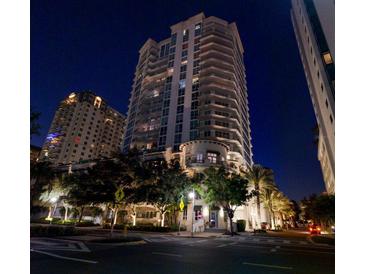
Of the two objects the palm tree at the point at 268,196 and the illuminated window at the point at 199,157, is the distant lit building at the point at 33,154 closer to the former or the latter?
the illuminated window at the point at 199,157

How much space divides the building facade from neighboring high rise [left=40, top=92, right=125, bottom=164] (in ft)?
141

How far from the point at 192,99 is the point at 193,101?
0.80 metres

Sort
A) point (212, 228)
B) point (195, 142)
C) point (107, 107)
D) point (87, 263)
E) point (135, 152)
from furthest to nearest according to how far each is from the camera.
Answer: point (107, 107) < point (195, 142) < point (212, 228) < point (135, 152) < point (87, 263)

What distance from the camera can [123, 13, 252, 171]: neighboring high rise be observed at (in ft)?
172

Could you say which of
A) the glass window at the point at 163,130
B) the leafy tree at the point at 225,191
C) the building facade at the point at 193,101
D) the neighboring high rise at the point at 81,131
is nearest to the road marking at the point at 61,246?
the leafy tree at the point at 225,191

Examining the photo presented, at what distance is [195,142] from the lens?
142 ft

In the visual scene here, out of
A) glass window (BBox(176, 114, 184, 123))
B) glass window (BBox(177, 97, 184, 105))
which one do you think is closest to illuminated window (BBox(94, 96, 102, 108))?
glass window (BBox(177, 97, 184, 105))

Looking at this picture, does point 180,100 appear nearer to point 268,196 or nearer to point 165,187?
point 268,196

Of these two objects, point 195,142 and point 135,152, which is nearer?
point 135,152

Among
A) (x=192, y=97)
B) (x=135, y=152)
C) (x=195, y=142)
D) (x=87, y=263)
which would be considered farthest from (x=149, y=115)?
(x=87, y=263)
